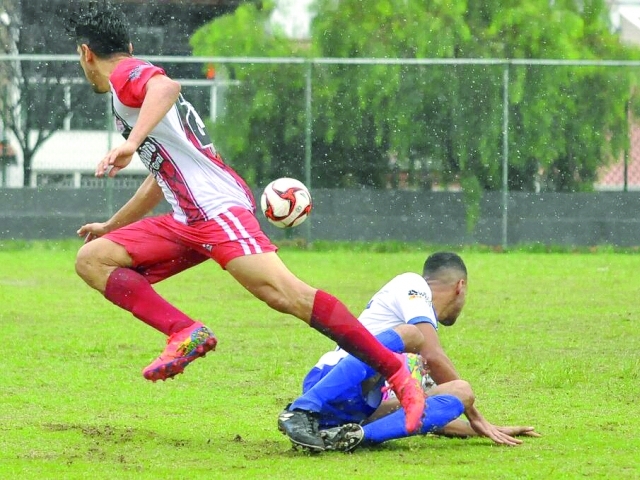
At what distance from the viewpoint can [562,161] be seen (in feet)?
59.3

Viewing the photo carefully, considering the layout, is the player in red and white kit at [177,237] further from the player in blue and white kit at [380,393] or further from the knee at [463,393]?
the knee at [463,393]

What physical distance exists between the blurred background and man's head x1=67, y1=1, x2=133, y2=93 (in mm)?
11906

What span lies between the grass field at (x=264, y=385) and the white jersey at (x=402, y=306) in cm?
59

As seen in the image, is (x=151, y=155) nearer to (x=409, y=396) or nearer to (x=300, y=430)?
(x=300, y=430)

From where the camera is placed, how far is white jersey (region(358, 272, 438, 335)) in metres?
5.64

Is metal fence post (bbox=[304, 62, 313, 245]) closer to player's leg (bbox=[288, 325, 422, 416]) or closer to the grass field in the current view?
the grass field

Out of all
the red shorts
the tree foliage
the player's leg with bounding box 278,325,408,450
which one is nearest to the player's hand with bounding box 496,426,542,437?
the player's leg with bounding box 278,325,408,450

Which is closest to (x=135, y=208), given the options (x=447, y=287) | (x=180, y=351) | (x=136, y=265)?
(x=136, y=265)

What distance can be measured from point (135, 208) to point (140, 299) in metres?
0.71

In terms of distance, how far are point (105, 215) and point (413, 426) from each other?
13010 mm

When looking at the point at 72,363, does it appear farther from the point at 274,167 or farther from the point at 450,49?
the point at 450,49

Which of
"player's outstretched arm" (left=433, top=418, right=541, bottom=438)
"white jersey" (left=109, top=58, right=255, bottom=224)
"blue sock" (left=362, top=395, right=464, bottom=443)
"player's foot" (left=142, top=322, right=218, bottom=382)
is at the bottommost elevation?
"player's outstretched arm" (left=433, top=418, right=541, bottom=438)

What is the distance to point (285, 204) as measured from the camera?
6172mm

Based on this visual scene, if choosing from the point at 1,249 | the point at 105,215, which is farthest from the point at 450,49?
the point at 1,249
